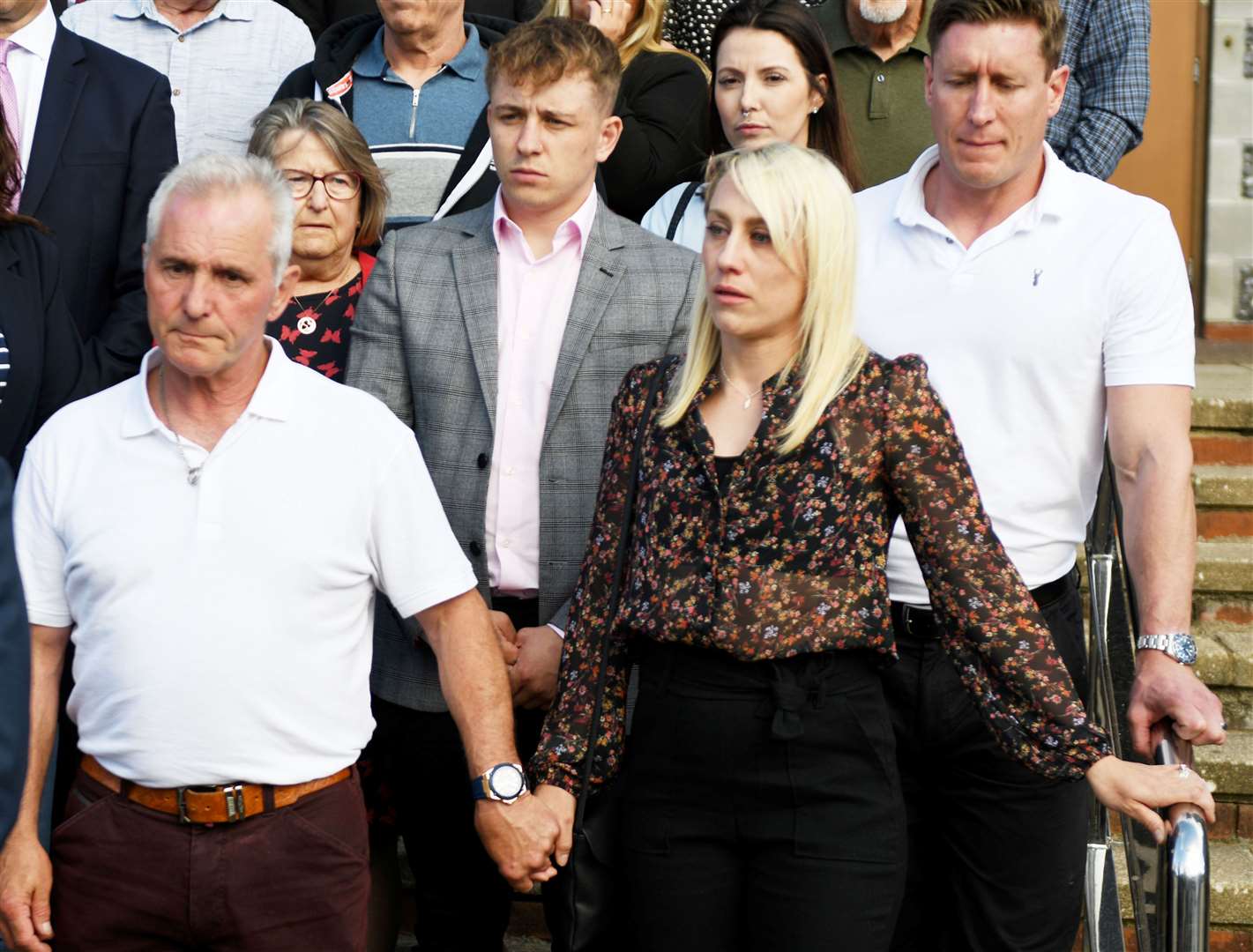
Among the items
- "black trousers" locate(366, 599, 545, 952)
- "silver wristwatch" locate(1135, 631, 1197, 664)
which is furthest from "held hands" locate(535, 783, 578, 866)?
"silver wristwatch" locate(1135, 631, 1197, 664)

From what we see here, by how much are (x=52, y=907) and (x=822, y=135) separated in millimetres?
2478

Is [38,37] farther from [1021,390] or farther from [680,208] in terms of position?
[1021,390]

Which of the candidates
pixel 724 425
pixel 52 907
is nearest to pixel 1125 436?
pixel 724 425

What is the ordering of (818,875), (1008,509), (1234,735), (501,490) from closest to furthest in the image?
(818,875) → (1008,509) → (501,490) → (1234,735)

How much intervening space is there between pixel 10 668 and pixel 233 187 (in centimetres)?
100

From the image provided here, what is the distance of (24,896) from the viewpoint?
100 inches

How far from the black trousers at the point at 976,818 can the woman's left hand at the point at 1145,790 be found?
1.40 ft

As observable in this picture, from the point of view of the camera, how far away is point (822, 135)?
3977mm

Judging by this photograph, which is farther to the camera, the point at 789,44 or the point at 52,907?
the point at 789,44

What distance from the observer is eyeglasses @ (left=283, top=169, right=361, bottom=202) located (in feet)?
12.0

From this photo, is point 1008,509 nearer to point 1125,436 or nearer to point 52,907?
point 1125,436

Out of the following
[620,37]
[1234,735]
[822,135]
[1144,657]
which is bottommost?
[1234,735]

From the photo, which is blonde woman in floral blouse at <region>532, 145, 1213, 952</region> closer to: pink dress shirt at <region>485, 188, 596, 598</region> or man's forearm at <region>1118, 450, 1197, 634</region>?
man's forearm at <region>1118, 450, 1197, 634</region>

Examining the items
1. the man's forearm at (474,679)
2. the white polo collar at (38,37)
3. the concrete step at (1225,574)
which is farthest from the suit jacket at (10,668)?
the concrete step at (1225,574)
